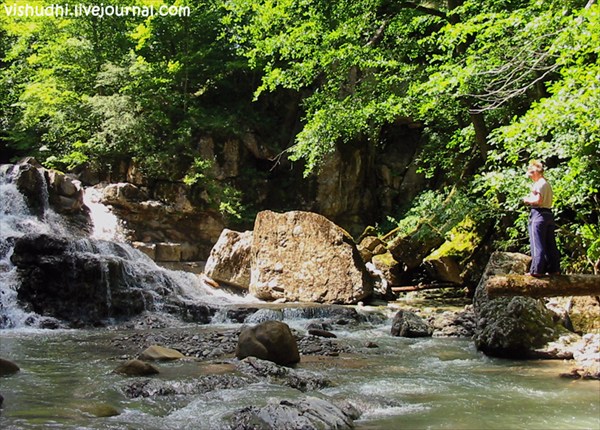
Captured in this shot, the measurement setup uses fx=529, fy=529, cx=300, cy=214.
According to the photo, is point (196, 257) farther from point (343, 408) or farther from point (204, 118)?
point (343, 408)

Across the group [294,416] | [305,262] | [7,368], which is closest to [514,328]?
[294,416]

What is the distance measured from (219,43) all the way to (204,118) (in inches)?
174

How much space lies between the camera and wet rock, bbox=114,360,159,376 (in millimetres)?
7395

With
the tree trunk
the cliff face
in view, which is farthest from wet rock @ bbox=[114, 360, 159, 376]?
the cliff face

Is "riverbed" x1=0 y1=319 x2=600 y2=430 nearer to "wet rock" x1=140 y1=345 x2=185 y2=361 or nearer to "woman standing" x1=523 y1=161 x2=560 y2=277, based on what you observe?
"wet rock" x1=140 y1=345 x2=185 y2=361

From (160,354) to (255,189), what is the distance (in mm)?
15952

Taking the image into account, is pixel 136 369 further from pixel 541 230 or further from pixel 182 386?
pixel 541 230

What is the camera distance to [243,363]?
796cm

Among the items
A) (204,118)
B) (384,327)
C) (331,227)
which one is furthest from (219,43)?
(384,327)

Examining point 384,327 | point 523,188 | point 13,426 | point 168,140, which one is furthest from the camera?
point 168,140

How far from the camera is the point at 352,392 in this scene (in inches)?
261

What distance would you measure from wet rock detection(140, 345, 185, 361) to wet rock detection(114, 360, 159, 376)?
0.95 meters

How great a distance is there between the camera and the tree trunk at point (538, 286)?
579cm

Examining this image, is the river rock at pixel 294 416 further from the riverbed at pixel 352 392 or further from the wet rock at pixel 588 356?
the wet rock at pixel 588 356
